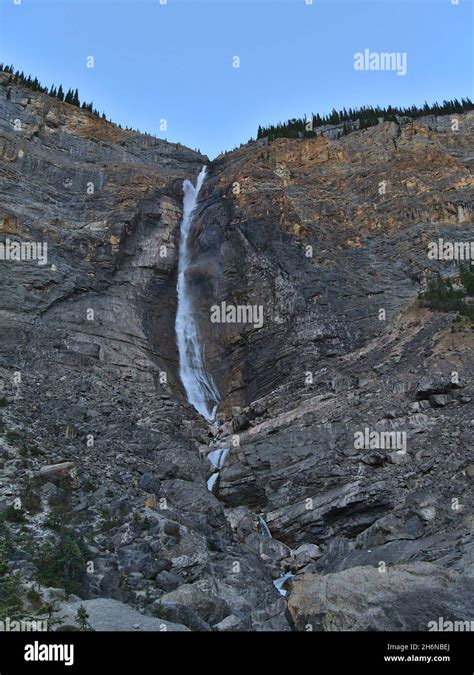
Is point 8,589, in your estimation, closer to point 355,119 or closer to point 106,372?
point 106,372

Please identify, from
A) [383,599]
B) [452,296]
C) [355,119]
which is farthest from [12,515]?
[355,119]

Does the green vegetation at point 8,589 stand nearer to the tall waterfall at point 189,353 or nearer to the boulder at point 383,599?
the boulder at point 383,599

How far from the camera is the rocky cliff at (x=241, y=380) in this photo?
521 inches

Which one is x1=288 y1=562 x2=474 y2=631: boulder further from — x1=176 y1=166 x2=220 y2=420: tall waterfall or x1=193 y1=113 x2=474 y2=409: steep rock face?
x1=176 y1=166 x2=220 y2=420: tall waterfall

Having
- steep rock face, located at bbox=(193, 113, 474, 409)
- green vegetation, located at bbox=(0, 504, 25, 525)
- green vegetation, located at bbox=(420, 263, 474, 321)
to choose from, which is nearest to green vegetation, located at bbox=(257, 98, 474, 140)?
steep rock face, located at bbox=(193, 113, 474, 409)

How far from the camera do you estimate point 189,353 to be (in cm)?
3297

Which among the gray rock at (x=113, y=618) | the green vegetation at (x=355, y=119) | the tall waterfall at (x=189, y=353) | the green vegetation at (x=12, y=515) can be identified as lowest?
the gray rock at (x=113, y=618)

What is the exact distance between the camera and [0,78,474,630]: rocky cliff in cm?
1323

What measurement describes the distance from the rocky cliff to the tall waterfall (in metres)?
0.62

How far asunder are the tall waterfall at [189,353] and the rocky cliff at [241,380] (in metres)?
0.62

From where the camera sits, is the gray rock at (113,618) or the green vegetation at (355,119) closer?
the gray rock at (113,618)

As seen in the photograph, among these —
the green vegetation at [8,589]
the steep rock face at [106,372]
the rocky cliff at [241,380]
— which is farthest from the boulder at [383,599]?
the green vegetation at [8,589]

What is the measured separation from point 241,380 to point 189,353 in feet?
13.7

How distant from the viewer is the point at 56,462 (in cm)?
1762
